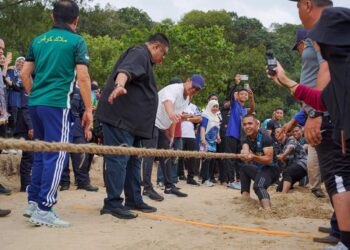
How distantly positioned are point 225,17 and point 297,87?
46.4 meters

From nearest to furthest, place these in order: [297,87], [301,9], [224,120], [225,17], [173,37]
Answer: [297,87] → [301,9] → [224,120] → [173,37] → [225,17]

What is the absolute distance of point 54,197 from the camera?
13.2 feet

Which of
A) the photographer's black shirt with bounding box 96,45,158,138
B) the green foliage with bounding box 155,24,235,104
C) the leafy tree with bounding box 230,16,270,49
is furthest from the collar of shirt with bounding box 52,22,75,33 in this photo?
the leafy tree with bounding box 230,16,270,49

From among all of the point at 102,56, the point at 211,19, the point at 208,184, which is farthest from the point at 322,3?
the point at 211,19

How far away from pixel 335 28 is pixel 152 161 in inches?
156

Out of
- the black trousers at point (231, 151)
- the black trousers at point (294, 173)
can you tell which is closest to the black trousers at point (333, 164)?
the black trousers at point (294, 173)

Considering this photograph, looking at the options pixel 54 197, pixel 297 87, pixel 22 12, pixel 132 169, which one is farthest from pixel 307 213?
pixel 22 12

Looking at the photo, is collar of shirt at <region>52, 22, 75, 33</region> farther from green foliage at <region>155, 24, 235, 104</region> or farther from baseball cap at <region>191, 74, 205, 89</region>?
green foliage at <region>155, 24, 235, 104</region>

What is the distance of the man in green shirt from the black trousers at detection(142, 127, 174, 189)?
5.91 ft

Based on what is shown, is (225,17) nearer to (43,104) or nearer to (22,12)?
(22,12)

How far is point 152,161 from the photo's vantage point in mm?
6254

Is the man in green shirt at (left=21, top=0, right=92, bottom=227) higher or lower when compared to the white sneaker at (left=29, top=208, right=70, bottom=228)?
higher

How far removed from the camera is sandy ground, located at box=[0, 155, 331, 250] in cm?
350

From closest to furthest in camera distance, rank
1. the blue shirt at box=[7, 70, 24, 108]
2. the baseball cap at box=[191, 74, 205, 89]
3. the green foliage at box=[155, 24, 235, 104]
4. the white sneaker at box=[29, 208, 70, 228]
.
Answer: the white sneaker at box=[29, 208, 70, 228] → the baseball cap at box=[191, 74, 205, 89] → the blue shirt at box=[7, 70, 24, 108] → the green foliage at box=[155, 24, 235, 104]
